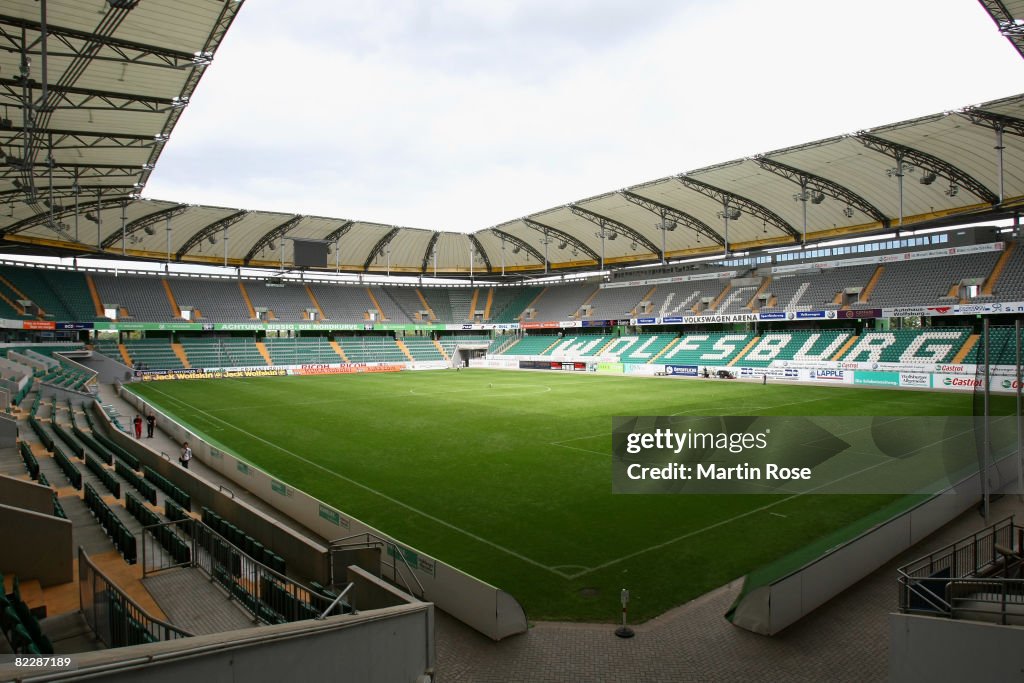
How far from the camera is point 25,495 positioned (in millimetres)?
9133

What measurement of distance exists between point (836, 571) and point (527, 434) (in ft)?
47.2

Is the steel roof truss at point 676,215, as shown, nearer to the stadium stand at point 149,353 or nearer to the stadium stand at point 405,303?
the stadium stand at point 405,303

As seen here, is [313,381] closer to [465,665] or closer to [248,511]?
[248,511]

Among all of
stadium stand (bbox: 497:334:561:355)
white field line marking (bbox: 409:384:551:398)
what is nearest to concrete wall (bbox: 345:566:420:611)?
white field line marking (bbox: 409:384:551:398)

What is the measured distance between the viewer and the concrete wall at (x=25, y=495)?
8.92m

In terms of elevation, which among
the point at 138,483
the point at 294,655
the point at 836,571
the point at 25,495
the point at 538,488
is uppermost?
the point at 25,495

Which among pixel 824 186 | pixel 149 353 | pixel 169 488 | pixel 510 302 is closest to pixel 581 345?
pixel 510 302

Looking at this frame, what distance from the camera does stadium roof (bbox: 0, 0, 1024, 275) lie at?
639 inches

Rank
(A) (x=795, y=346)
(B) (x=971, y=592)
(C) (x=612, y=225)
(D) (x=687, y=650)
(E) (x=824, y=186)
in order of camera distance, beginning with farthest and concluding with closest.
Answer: (C) (x=612, y=225) < (A) (x=795, y=346) < (E) (x=824, y=186) < (D) (x=687, y=650) < (B) (x=971, y=592)

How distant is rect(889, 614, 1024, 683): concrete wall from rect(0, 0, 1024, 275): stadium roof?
18.3 meters

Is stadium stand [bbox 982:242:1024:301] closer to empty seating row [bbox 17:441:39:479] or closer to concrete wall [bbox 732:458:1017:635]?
concrete wall [bbox 732:458:1017:635]

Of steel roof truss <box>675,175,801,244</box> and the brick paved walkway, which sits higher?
steel roof truss <box>675,175,801,244</box>

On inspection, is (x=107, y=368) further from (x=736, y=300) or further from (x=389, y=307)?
(x=736, y=300)

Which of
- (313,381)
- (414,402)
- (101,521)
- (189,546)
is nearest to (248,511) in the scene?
(189,546)
